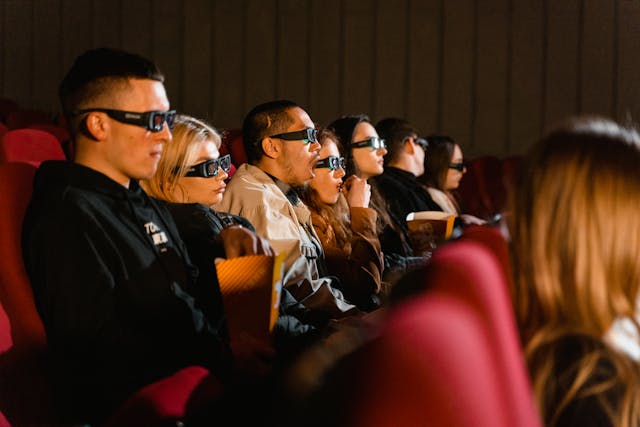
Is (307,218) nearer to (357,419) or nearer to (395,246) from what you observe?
(395,246)

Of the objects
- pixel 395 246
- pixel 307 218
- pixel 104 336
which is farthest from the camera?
pixel 395 246

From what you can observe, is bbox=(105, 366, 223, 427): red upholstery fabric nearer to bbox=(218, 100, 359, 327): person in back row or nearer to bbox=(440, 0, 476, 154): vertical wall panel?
bbox=(218, 100, 359, 327): person in back row

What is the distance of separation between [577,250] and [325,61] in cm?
390

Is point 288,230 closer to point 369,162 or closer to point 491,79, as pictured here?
point 369,162

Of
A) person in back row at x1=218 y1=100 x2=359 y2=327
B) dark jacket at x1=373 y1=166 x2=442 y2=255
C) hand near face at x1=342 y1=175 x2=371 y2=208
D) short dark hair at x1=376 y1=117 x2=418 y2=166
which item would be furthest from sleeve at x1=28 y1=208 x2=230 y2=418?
short dark hair at x1=376 y1=117 x2=418 y2=166

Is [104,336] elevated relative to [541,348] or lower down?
lower down

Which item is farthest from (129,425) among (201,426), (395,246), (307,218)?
(395,246)

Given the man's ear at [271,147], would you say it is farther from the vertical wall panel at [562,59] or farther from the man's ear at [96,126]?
the vertical wall panel at [562,59]

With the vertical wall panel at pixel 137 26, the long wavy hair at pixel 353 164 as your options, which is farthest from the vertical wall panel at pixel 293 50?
the long wavy hair at pixel 353 164

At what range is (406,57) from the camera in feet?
14.5

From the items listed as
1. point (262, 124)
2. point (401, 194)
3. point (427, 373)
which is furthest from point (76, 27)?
point (427, 373)

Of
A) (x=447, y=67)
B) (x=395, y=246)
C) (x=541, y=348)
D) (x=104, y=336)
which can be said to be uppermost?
(x=447, y=67)

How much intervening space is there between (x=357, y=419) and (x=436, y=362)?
35mm

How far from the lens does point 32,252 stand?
1.00 m
